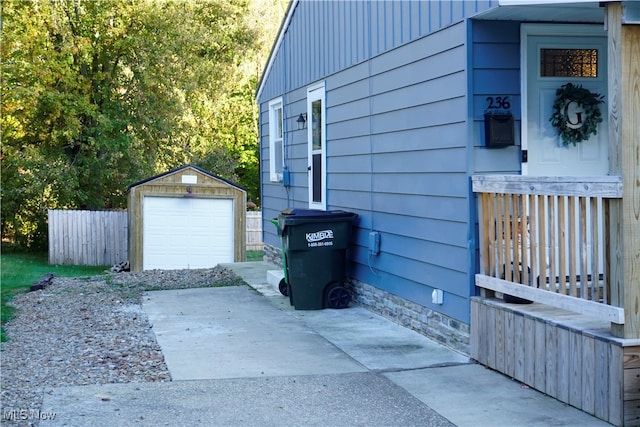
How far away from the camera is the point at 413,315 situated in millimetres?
8328

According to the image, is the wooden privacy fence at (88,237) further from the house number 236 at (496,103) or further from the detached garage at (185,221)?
the house number 236 at (496,103)

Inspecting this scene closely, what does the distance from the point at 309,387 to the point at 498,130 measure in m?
2.68

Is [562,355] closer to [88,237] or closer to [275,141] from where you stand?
[275,141]

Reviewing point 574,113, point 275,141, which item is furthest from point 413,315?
point 275,141

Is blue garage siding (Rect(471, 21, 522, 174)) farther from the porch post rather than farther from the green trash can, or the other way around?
the green trash can

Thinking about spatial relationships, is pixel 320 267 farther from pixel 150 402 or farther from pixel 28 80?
pixel 28 80

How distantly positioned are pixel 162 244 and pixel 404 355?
13035 mm

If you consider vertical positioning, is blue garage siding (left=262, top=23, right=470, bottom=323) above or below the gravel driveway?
above

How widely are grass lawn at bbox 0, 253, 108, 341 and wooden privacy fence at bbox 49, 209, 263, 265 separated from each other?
639mm

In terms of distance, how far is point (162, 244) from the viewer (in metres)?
19.5

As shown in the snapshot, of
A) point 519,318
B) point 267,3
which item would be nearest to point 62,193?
point 267,3

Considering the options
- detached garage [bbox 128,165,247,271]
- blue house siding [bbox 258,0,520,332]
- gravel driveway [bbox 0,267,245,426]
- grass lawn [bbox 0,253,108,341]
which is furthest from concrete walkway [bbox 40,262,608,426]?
detached garage [bbox 128,165,247,271]

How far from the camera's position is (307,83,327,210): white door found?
37.4 ft

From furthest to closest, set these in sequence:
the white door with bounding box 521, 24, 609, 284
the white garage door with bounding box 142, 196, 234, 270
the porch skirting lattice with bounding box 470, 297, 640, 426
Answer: the white garage door with bounding box 142, 196, 234, 270 < the white door with bounding box 521, 24, 609, 284 < the porch skirting lattice with bounding box 470, 297, 640, 426
